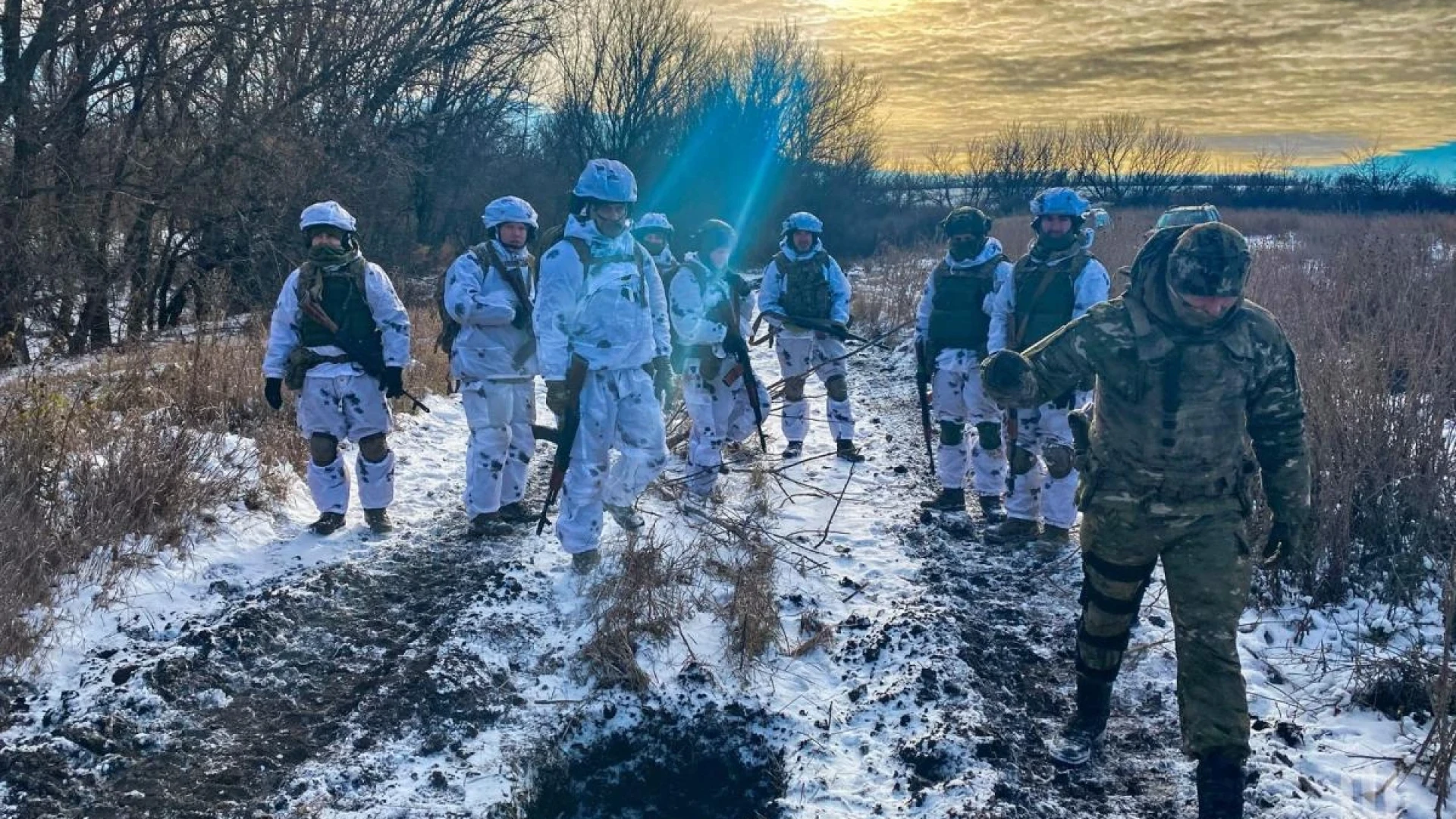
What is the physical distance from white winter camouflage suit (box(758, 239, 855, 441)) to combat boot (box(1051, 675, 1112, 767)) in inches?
182

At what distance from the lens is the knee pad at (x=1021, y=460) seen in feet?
18.9

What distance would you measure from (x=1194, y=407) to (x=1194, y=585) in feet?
1.98

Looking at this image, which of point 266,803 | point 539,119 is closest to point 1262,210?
point 539,119

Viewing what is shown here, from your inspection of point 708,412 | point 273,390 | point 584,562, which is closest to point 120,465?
point 273,390

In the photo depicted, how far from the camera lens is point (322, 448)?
18.1 ft

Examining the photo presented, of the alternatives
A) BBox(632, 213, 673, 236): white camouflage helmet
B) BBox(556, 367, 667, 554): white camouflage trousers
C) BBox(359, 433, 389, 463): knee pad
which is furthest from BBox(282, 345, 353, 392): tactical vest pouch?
BBox(632, 213, 673, 236): white camouflage helmet

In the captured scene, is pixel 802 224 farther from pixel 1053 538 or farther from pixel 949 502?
pixel 1053 538

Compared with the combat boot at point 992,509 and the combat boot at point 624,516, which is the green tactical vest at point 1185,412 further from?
the combat boot at point 992,509

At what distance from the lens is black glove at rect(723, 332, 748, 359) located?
704 cm

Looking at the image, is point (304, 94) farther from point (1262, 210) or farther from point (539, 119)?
point (1262, 210)

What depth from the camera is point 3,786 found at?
9.82ft

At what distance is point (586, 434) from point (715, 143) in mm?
28629

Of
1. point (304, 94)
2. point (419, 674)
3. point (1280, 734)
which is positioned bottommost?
point (1280, 734)

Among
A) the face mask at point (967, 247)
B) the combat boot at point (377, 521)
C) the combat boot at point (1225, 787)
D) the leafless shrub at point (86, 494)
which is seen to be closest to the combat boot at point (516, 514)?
the combat boot at point (377, 521)
